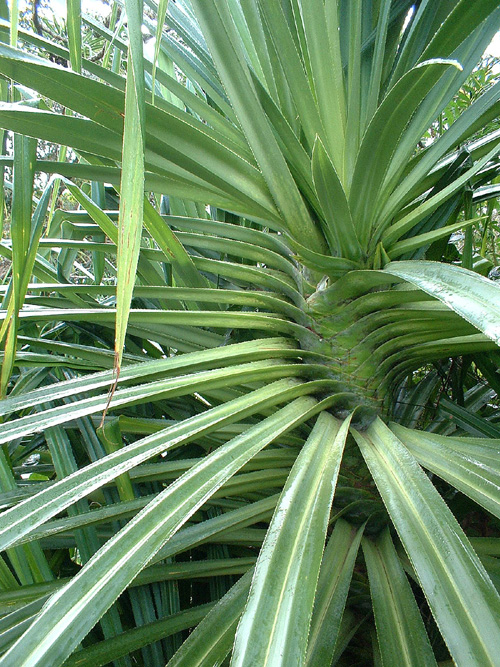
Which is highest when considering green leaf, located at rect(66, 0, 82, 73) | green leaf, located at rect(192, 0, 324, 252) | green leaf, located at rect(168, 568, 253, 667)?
green leaf, located at rect(66, 0, 82, 73)

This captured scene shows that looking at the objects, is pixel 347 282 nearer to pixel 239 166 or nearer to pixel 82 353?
pixel 239 166

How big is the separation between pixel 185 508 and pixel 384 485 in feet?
0.64

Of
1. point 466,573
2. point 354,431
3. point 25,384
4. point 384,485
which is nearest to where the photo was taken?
point 466,573

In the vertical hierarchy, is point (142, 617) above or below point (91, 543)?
below

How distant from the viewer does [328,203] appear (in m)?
0.58

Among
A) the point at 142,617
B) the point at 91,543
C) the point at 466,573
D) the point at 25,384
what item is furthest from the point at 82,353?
the point at 466,573

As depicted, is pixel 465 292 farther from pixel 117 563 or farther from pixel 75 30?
pixel 75 30

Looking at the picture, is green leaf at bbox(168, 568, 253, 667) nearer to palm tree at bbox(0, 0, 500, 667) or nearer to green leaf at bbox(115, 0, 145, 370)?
palm tree at bbox(0, 0, 500, 667)

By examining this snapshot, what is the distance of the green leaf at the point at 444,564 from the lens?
338mm

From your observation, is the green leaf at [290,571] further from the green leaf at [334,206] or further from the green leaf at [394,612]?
the green leaf at [334,206]

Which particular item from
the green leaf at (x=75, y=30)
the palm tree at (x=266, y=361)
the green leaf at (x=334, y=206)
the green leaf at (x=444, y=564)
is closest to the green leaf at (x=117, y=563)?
the palm tree at (x=266, y=361)

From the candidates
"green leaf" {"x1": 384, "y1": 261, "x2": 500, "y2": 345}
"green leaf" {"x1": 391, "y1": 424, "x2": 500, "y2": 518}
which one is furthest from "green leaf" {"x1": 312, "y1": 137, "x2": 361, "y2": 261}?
"green leaf" {"x1": 391, "y1": 424, "x2": 500, "y2": 518}

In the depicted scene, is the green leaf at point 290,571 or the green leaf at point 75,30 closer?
the green leaf at point 290,571

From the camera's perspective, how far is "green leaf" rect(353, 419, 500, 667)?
1.11 ft
